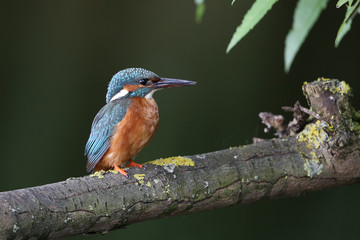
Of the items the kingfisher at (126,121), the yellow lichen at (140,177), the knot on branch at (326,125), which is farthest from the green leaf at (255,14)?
the kingfisher at (126,121)

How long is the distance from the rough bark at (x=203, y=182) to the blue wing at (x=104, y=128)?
35 cm

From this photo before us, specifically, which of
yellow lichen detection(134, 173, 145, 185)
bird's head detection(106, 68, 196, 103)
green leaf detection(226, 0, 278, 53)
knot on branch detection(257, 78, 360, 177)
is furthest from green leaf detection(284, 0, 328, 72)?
bird's head detection(106, 68, 196, 103)

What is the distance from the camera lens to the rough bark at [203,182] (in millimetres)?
1525

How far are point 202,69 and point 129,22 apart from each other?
1.99ft

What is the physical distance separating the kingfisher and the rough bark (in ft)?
0.96

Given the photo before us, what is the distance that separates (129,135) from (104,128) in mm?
112

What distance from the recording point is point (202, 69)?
3.76 meters

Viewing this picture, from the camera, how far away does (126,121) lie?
2.15 metres

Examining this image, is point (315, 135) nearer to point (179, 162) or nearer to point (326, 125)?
point (326, 125)

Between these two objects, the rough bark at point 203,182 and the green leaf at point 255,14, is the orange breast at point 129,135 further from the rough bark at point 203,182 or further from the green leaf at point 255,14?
the green leaf at point 255,14

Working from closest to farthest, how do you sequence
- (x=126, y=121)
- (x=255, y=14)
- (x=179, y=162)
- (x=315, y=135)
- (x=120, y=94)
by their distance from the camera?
(x=255, y=14) < (x=179, y=162) < (x=315, y=135) < (x=126, y=121) < (x=120, y=94)

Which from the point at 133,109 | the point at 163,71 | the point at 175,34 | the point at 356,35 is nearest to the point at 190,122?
the point at 163,71

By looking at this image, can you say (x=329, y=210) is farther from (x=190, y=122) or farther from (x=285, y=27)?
(x=285, y=27)

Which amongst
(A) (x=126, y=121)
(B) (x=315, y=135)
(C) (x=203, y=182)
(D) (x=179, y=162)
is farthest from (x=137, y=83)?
(B) (x=315, y=135)
